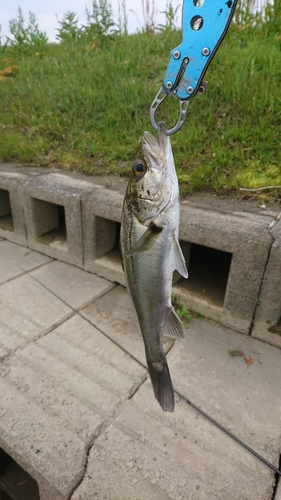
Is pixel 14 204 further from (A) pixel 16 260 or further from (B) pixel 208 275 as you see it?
(B) pixel 208 275

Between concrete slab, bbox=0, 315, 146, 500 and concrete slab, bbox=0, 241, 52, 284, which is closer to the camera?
Answer: concrete slab, bbox=0, 315, 146, 500

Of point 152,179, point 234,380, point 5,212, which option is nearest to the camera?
point 152,179

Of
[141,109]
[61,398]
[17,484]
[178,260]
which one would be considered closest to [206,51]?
[178,260]

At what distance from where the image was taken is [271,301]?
252 cm

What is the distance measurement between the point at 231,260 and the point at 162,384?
138cm

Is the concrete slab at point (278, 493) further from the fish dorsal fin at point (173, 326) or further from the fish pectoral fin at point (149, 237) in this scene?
the fish pectoral fin at point (149, 237)

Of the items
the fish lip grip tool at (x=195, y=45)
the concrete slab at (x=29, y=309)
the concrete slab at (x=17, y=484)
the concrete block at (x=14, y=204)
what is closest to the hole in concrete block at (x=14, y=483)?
the concrete slab at (x=17, y=484)

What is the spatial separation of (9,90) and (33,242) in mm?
3476

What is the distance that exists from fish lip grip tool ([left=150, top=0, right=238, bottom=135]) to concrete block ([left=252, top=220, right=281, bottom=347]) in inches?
56.4

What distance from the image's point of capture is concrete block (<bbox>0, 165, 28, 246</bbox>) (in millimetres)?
3969

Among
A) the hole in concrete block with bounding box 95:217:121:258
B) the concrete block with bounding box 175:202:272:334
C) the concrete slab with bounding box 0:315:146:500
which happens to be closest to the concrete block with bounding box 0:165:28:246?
the hole in concrete block with bounding box 95:217:121:258

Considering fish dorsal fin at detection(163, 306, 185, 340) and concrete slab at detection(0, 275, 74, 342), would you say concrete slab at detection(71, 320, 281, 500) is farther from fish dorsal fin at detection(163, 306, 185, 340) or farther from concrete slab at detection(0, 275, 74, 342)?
concrete slab at detection(0, 275, 74, 342)

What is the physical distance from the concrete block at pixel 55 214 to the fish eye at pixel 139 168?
210 centimetres

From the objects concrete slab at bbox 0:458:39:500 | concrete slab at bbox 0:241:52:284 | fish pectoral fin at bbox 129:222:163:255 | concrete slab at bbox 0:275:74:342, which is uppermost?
fish pectoral fin at bbox 129:222:163:255
